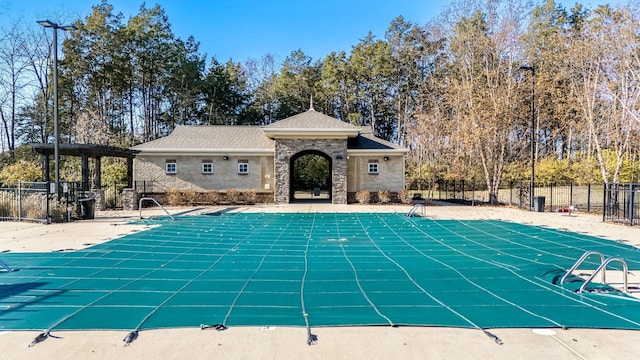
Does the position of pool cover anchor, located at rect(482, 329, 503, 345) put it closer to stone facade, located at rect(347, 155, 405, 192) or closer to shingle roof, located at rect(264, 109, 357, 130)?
shingle roof, located at rect(264, 109, 357, 130)

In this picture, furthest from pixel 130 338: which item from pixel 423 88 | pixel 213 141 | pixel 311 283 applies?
pixel 423 88

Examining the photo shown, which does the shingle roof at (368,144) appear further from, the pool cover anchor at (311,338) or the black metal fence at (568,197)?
the pool cover anchor at (311,338)

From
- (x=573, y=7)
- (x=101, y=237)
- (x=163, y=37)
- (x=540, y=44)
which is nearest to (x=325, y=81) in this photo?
(x=163, y=37)

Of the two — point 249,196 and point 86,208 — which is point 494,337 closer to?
point 86,208

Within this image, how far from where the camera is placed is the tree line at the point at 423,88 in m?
20.1

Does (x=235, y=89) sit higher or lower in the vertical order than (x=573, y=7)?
lower

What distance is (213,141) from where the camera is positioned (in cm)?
2142

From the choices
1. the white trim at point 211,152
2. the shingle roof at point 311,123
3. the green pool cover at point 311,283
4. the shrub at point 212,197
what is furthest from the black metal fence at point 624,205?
the shrub at point 212,197

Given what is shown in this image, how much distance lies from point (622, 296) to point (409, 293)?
8.99 ft

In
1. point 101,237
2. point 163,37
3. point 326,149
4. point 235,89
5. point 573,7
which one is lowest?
point 101,237

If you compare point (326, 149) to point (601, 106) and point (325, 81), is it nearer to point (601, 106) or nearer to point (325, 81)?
point (601, 106)

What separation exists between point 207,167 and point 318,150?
6121mm

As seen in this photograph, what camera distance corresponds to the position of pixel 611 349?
344 centimetres

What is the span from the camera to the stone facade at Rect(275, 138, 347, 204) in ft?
63.9
